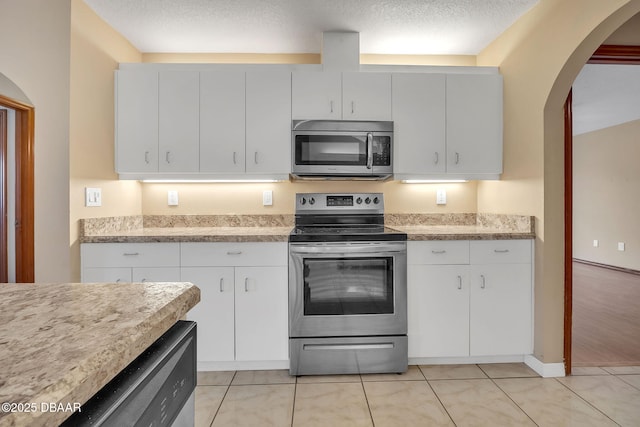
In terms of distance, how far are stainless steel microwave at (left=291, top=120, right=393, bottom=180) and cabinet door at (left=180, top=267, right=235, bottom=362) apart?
971mm

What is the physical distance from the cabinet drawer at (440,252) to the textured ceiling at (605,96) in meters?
2.76

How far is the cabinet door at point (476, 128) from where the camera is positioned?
2795 millimetres

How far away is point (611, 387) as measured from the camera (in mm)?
2164

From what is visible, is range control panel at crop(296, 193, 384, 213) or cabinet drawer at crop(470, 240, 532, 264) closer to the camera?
cabinet drawer at crop(470, 240, 532, 264)

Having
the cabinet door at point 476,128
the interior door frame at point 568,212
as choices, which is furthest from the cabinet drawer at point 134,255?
the interior door frame at point 568,212

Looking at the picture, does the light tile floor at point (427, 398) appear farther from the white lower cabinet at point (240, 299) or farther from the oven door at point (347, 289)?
the oven door at point (347, 289)

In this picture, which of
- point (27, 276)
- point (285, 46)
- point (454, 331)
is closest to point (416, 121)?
point (285, 46)

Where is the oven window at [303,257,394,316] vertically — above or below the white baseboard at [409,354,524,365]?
above

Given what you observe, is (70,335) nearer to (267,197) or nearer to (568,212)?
(267,197)

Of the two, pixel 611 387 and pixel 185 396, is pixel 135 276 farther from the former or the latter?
pixel 611 387

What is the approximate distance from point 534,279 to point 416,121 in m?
1.41

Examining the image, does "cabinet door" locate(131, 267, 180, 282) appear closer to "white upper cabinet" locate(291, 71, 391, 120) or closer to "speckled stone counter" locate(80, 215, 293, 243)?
"speckled stone counter" locate(80, 215, 293, 243)

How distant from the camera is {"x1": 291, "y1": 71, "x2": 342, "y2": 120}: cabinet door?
2725mm

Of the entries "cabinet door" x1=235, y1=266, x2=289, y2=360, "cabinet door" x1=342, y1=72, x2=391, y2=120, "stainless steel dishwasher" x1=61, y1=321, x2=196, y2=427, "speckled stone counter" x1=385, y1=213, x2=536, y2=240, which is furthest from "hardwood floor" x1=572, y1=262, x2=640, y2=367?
"stainless steel dishwasher" x1=61, y1=321, x2=196, y2=427
